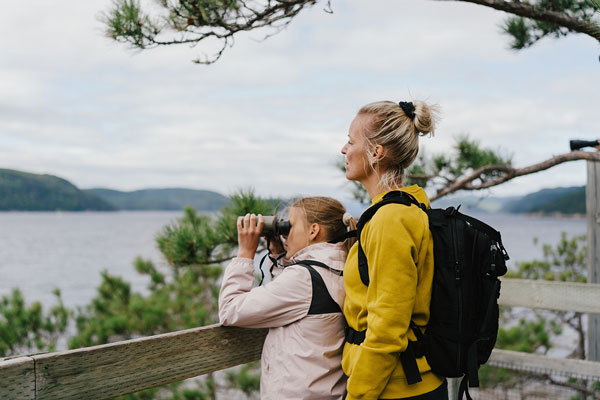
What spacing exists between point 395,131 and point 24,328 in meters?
7.16

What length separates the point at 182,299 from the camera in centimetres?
737

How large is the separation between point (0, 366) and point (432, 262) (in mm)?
1077

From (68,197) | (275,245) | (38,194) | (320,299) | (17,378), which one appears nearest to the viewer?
(17,378)

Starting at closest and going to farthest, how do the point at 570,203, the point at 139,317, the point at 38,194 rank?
the point at 139,317, the point at 570,203, the point at 38,194

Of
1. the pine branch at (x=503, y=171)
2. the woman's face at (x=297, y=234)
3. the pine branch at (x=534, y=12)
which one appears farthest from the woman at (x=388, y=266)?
the pine branch at (x=503, y=171)

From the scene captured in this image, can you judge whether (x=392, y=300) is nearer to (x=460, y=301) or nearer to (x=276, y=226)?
(x=460, y=301)

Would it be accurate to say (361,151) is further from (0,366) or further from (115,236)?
(115,236)

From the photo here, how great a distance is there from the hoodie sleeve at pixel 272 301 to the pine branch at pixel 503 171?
6.27 ft

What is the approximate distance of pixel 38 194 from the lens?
7188 cm

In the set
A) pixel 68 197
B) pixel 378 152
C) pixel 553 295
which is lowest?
pixel 553 295

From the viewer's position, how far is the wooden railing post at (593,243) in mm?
3371

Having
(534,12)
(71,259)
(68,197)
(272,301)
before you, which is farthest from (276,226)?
(68,197)

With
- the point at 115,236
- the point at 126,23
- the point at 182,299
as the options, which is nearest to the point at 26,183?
the point at 115,236

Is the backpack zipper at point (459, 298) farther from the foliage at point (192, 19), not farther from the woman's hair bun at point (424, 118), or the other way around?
the foliage at point (192, 19)
